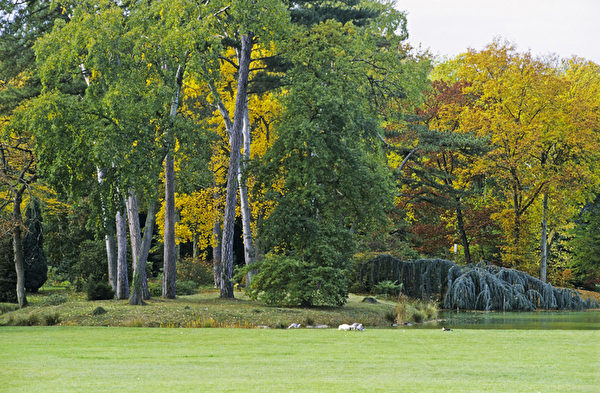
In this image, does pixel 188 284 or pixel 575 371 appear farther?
pixel 188 284

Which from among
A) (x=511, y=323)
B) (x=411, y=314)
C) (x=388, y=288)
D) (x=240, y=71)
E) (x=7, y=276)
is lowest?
(x=511, y=323)

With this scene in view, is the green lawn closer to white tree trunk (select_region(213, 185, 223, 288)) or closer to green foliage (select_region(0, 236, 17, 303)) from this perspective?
green foliage (select_region(0, 236, 17, 303))

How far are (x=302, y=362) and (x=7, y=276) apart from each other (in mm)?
21757

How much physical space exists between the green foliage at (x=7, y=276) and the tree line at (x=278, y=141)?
5.20ft

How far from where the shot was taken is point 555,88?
36.8 metres

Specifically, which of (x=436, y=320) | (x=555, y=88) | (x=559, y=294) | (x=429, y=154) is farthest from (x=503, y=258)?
(x=436, y=320)

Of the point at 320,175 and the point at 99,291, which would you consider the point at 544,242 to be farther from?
the point at 99,291

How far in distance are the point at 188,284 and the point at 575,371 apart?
24617 mm

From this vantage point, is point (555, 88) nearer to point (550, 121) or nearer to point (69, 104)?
point (550, 121)

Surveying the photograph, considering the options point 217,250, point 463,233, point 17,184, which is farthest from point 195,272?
point 17,184

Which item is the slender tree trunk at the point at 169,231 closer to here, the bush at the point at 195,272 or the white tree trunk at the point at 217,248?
the white tree trunk at the point at 217,248

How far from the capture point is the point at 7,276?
28031 mm

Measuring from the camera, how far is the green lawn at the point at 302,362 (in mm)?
7070

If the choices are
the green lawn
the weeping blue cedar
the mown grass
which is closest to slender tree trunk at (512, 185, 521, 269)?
the weeping blue cedar
